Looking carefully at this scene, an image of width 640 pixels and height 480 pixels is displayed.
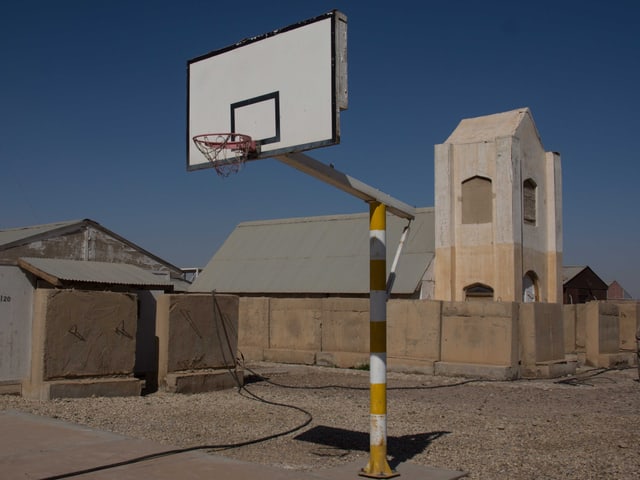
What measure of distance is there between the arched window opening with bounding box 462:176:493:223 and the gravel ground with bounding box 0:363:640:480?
9.16m

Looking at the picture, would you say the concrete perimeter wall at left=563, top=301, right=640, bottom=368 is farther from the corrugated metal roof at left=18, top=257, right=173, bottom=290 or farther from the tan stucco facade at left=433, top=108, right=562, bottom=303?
the corrugated metal roof at left=18, top=257, right=173, bottom=290

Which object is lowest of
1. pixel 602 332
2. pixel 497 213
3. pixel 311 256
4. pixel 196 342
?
pixel 196 342

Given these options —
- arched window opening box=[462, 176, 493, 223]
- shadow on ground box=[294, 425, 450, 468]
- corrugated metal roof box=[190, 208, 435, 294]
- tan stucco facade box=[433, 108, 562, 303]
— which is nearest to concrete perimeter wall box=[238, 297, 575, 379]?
corrugated metal roof box=[190, 208, 435, 294]

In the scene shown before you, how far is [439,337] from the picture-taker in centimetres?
1838

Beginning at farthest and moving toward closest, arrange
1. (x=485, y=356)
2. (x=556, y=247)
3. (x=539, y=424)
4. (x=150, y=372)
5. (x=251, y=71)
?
(x=556, y=247) → (x=485, y=356) → (x=150, y=372) → (x=539, y=424) → (x=251, y=71)

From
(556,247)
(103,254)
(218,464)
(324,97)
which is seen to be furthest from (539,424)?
(103,254)

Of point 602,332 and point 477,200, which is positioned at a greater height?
point 477,200

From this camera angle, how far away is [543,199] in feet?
85.4

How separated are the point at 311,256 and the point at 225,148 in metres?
21.4

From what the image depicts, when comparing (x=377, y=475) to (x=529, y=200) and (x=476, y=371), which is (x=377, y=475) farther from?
(x=529, y=200)

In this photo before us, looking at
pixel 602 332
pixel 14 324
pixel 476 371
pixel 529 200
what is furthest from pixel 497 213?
pixel 14 324

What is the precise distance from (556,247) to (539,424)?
16.4 metres

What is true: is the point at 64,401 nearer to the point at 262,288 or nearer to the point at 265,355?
the point at 265,355

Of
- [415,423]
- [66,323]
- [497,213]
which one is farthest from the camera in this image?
[497,213]
